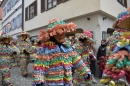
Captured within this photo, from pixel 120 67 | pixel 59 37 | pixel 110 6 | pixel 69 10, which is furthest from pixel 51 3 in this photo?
pixel 120 67

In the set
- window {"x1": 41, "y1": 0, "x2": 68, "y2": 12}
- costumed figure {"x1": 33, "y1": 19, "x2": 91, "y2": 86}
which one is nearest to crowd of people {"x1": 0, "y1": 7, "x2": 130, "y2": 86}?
costumed figure {"x1": 33, "y1": 19, "x2": 91, "y2": 86}

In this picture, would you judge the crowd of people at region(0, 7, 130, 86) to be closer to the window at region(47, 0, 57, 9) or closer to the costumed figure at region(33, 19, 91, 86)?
the costumed figure at region(33, 19, 91, 86)

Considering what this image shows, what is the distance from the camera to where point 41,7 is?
13.2m

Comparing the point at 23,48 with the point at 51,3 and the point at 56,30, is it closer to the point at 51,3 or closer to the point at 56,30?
the point at 56,30

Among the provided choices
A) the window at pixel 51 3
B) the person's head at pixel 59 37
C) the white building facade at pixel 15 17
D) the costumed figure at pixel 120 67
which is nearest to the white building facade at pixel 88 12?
the window at pixel 51 3

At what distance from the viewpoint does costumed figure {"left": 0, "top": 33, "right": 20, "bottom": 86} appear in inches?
231

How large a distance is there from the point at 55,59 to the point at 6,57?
363cm

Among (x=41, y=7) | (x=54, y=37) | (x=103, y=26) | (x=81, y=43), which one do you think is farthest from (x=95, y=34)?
(x=41, y=7)

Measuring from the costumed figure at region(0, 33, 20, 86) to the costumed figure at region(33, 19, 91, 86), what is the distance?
10.9 ft

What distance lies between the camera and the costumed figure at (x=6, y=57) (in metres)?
5.87

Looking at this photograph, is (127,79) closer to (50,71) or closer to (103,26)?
(50,71)

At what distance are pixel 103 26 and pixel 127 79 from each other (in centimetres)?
702

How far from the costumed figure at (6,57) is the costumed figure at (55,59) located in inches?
131

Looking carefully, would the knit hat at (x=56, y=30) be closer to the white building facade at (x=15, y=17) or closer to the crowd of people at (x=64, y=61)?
the crowd of people at (x=64, y=61)
